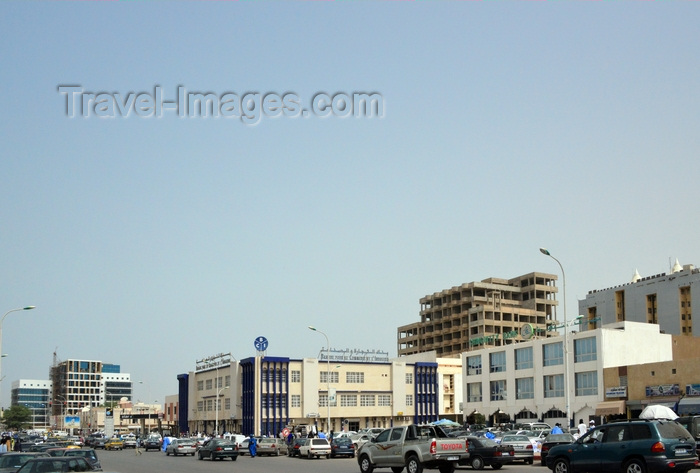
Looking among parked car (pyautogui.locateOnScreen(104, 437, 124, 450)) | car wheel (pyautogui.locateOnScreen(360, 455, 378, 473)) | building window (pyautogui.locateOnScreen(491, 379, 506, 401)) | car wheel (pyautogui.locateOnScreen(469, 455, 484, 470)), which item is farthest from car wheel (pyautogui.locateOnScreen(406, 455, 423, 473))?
building window (pyautogui.locateOnScreen(491, 379, 506, 401))

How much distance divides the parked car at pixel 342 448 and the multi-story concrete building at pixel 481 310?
8378 cm

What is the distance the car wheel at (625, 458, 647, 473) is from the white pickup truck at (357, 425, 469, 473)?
6.60 m

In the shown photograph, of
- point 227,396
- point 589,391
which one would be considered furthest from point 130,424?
point 589,391

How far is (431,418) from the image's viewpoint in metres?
99.8

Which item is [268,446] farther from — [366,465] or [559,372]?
[366,465]

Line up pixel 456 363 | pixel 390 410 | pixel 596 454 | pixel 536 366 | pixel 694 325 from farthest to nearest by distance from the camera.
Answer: pixel 694 325 < pixel 456 363 < pixel 390 410 < pixel 536 366 < pixel 596 454

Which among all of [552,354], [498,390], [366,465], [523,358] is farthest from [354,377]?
[366,465]

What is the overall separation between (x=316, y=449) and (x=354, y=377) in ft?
138

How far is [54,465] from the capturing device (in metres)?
18.5

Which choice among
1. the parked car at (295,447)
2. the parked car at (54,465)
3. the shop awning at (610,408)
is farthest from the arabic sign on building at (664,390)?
the parked car at (54,465)

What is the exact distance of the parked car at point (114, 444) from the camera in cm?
7581

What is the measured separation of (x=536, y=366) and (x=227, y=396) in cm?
3849

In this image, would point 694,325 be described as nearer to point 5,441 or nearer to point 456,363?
point 456,363

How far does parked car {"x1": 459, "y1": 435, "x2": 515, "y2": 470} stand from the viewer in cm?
3419
